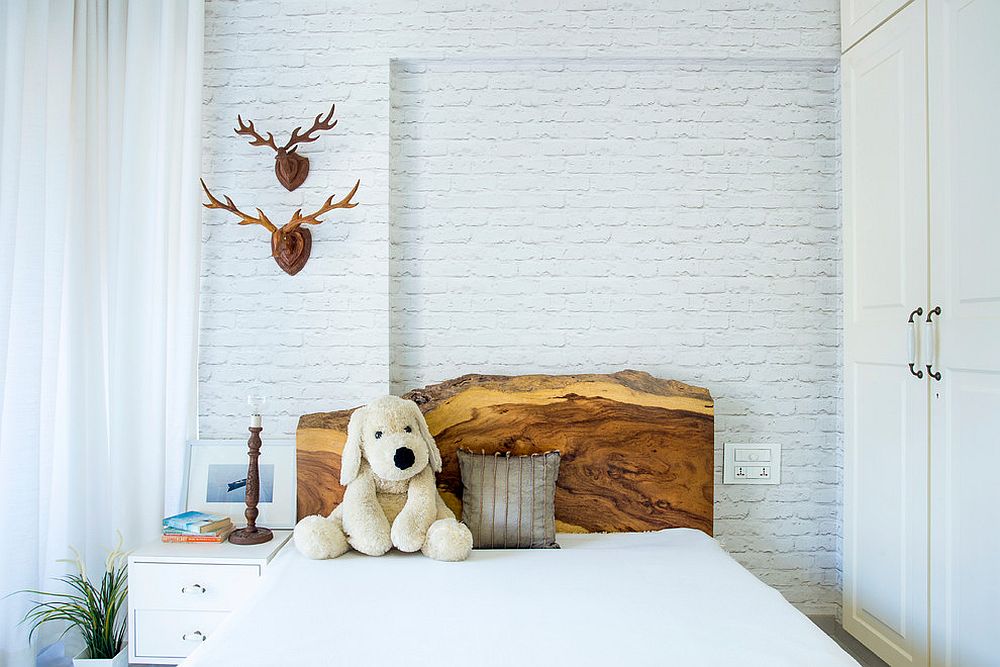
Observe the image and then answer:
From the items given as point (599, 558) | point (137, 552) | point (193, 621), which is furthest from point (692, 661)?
point (137, 552)

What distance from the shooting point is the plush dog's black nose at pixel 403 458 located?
2.25 metres

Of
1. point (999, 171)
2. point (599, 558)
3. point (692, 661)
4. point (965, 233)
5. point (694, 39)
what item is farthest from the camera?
point (694, 39)

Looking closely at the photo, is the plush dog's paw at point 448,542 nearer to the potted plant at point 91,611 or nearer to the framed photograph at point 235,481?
the framed photograph at point 235,481

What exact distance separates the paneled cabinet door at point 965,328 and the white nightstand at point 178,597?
6.51 feet

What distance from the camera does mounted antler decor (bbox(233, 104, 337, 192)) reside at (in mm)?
2531

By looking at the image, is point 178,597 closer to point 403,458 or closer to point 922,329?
point 403,458

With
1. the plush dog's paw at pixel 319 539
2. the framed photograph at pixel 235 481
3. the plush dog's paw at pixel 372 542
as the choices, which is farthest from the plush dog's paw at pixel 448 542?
the framed photograph at pixel 235 481

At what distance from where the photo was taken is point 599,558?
2.20m

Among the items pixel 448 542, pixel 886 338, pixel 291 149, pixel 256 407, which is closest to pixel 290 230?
pixel 291 149

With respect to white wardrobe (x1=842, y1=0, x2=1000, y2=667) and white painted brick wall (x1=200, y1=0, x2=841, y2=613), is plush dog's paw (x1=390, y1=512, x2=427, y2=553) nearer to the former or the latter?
white painted brick wall (x1=200, y1=0, x2=841, y2=613)

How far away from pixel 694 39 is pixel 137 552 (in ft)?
8.47

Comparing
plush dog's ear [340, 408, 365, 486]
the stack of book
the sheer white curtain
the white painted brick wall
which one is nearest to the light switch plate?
the white painted brick wall

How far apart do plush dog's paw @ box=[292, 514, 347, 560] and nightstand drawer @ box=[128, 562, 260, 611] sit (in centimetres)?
18

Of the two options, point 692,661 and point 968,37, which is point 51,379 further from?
point 968,37
